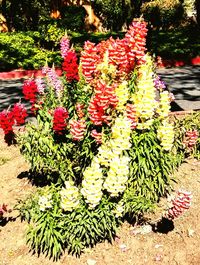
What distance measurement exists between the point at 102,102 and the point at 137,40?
1022mm

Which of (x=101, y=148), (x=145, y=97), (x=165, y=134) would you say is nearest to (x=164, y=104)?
(x=165, y=134)

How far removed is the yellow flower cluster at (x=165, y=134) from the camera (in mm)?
4734

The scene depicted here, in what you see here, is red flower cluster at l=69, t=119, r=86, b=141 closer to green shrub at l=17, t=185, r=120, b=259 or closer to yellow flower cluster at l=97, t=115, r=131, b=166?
yellow flower cluster at l=97, t=115, r=131, b=166

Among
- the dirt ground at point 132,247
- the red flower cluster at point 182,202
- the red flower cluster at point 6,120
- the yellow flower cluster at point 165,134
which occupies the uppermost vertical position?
the red flower cluster at point 6,120

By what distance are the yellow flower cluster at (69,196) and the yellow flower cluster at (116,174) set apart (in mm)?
378

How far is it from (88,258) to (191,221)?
1.60 meters

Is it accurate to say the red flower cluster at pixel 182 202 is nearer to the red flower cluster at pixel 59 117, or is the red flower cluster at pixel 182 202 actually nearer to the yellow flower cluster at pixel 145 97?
the yellow flower cluster at pixel 145 97

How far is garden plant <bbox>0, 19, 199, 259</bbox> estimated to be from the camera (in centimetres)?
424

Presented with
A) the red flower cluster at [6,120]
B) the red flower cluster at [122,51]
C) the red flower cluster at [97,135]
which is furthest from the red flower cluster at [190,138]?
the red flower cluster at [6,120]

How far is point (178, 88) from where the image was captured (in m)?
12.2

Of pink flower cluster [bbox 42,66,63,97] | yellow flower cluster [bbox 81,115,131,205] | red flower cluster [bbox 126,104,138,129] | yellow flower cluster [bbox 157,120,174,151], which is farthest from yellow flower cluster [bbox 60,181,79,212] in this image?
pink flower cluster [bbox 42,66,63,97]

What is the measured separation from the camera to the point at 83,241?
15.9 feet

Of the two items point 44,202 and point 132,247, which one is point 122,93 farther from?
point 132,247

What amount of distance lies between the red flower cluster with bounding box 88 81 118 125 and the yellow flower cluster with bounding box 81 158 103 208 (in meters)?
0.55
